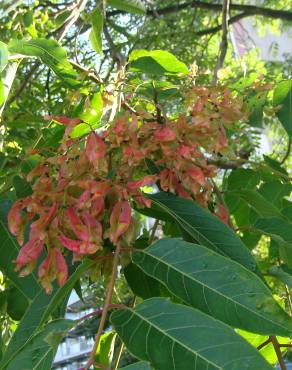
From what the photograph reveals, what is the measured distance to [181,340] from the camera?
0.49m

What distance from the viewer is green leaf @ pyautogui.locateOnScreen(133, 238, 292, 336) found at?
523 millimetres

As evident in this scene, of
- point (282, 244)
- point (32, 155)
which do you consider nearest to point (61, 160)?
point (32, 155)

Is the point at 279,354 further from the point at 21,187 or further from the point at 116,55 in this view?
the point at 116,55

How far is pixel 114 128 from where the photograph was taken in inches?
27.5

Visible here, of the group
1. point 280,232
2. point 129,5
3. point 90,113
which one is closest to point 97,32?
point 129,5

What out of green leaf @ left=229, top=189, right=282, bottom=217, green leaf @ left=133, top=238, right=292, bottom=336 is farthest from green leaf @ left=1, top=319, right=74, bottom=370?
green leaf @ left=229, top=189, right=282, bottom=217

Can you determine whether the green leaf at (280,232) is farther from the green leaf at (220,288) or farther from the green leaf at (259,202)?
the green leaf at (220,288)

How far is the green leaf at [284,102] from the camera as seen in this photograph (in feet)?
3.18

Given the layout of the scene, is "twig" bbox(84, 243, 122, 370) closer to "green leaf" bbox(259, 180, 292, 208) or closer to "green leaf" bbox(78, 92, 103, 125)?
"green leaf" bbox(78, 92, 103, 125)

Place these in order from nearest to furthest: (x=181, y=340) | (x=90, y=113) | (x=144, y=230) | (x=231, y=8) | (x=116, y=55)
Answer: (x=181, y=340) < (x=90, y=113) < (x=144, y=230) < (x=116, y=55) < (x=231, y=8)

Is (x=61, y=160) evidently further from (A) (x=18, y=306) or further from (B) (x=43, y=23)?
(B) (x=43, y=23)

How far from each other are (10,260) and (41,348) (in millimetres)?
248

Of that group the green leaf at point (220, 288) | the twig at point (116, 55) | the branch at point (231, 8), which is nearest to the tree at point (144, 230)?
the green leaf at point (220, 288)

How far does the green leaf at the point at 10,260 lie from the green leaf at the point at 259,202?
329 millimetres
